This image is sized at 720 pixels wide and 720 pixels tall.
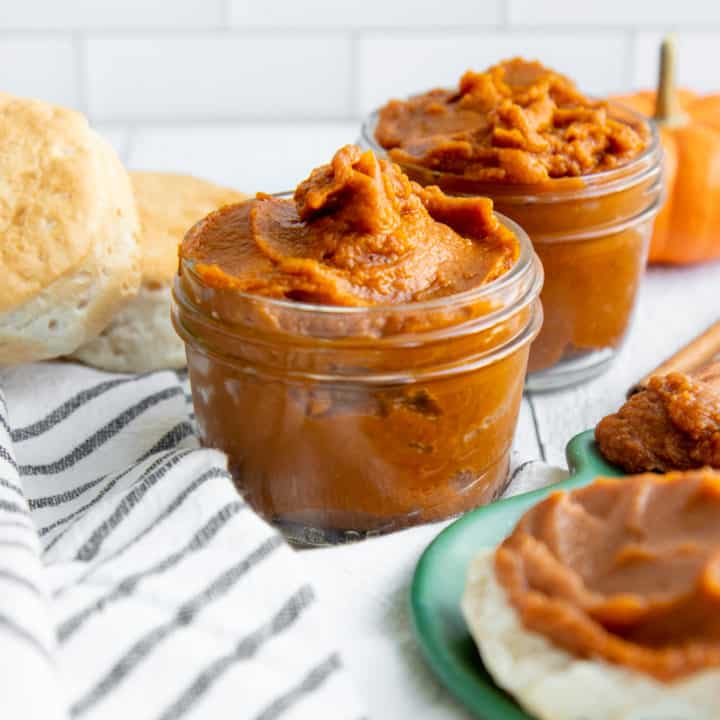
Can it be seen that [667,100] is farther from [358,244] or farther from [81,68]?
[81,68]

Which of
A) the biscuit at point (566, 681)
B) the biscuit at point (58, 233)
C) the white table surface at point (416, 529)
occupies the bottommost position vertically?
the white table surface at point (416, 529)

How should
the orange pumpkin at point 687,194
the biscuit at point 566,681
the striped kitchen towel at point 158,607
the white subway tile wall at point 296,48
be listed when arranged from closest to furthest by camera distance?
the biscuit at point 566,681 < the striped kitchen towel at point 158,607 < the orange pumpkin at point 687,194 < the white subway tile wall at point 296,48

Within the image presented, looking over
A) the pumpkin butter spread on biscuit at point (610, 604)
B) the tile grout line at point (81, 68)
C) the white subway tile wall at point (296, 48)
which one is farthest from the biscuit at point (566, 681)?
the tile grout line at point (81, 68)

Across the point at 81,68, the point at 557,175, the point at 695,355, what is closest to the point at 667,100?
the point at 695,355

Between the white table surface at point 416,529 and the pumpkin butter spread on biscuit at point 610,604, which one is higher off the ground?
the pumpkin butter spread on biscuit at point 610,604

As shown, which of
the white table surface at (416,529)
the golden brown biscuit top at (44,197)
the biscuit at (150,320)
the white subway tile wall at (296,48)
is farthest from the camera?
the white subway tile wall at (296,48)

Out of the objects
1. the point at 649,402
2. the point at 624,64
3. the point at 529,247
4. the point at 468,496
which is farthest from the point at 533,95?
the point at 624,64

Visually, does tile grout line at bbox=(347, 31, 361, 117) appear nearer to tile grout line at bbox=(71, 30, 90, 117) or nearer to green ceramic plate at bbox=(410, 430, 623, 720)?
tile grout line at bbox=(71, 30, 90, 117)

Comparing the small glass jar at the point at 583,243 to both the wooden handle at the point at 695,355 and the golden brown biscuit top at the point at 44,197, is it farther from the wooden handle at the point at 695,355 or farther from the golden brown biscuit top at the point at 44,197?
the golden brown biscuit top at the point at 44,197
